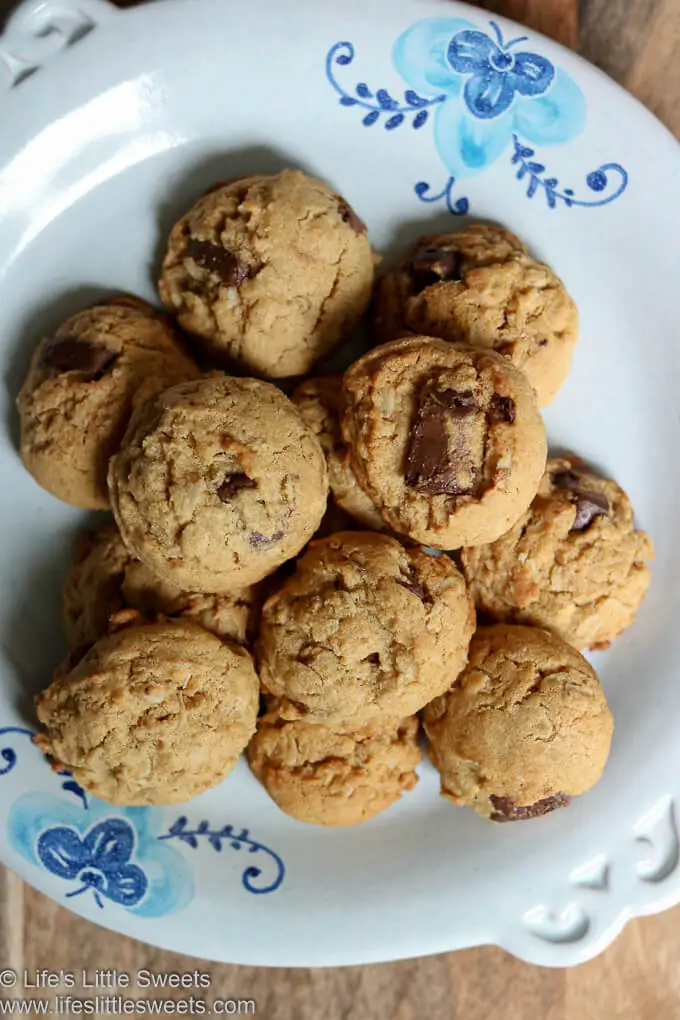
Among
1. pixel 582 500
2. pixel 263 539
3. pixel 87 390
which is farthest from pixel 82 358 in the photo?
pixel 582 500

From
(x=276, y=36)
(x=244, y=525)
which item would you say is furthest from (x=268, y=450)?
(x=276, y=36)

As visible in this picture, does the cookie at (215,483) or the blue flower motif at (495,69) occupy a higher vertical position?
the blue flower motif at (495,69)

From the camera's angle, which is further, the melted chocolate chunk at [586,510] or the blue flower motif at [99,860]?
the blue flower motif at [99,860]

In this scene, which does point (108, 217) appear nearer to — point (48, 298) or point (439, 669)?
point (48, 298)

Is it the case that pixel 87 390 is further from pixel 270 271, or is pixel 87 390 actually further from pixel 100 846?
pixel 100 846

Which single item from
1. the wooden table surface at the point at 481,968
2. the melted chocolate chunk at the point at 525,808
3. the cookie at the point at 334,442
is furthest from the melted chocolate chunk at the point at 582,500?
the wooden table surface at the point at 481,968

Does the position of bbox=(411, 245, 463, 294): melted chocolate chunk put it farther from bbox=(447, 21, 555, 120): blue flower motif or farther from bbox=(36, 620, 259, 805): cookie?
bbox=(36, 620, 259, 805): cookie

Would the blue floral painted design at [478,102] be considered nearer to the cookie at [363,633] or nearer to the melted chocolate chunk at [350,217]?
the melted chocolate chunk at [350,217]

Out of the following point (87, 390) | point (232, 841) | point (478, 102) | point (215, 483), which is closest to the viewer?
point (215, 483)
